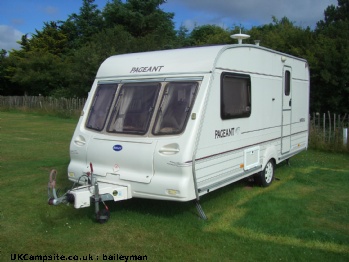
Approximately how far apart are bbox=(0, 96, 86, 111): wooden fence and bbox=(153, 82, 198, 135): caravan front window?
19.5 metres

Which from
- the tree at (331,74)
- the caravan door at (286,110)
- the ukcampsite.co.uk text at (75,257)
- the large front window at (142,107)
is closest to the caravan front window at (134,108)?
the large front window at (142,107)

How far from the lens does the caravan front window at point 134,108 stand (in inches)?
227

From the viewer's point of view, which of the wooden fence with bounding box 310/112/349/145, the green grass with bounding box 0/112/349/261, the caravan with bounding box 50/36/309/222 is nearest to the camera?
the green grass with bounding box 0/112/349/261

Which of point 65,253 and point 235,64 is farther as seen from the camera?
point 235,64

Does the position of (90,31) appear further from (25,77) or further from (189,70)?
(189,70)

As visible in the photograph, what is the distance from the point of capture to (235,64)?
20.6 feet

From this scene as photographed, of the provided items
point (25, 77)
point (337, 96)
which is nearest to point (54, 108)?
point (25, 77)

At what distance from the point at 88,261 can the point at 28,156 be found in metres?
7.12

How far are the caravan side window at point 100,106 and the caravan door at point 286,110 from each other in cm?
384

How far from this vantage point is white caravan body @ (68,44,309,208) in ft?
17.5

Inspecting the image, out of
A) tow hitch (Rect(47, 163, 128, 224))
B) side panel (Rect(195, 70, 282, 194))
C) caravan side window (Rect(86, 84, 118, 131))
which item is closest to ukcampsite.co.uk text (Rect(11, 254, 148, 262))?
tow hitch (Rect(47, 163, 128, 224))

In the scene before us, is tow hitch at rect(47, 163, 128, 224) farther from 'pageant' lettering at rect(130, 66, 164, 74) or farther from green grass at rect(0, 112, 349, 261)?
'pageant' lettering at rect(130, 66, 164, 74)

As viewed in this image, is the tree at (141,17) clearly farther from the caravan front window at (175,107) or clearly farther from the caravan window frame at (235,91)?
the caravan front window at (175,107)

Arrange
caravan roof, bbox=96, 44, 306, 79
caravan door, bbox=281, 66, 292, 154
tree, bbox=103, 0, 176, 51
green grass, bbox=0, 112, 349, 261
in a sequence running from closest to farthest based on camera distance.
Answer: green grass, bbox=0, 112, 349, 261, caravan roof, bbox=96, 44, 306, 79, caravan door, bbox=281, 66, 292, 154, tree, bbox=103, 0, 176, 51
